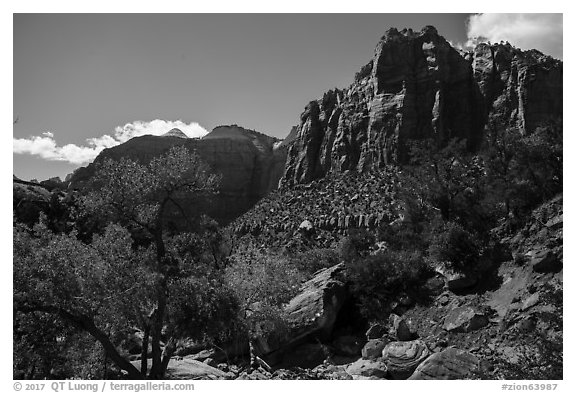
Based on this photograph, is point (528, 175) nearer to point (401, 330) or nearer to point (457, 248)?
point (457, 248)

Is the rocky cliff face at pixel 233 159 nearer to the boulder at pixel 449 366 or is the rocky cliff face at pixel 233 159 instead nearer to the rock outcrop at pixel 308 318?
the rock outcrop at pixel 308 318

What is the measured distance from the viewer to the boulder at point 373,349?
1771 centimetres

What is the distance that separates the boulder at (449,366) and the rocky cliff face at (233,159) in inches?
4250

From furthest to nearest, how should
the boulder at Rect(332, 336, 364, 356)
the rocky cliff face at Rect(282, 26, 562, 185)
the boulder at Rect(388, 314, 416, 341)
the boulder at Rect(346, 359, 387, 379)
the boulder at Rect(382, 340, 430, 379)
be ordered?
the rocky cliff face at Rect(282, 26, 562, 185) → the boulder at Rect(332, 336, 364, 356) → the boulder at Rect(388, 314, 416, 341) → the boulder at Rect(346, 359, 387, 379) → the boulder at Rect(382, 340, 430, 379)

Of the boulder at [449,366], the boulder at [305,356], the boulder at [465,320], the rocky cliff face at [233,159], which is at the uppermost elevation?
the rocky cliff face at [233,159]

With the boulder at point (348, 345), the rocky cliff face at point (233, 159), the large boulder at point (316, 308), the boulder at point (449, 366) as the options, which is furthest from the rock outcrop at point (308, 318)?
the rocky cliff face at point (233, 159)

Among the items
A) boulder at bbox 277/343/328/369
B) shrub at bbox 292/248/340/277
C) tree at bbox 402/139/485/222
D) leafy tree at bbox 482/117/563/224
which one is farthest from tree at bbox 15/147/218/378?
shrub at bbox 292/248/340/277

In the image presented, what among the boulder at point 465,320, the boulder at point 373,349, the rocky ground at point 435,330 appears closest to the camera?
the rocky ground at point 435,330

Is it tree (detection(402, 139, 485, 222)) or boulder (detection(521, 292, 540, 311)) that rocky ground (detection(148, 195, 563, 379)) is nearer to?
boulder (detection(521, 292, 540, 311))

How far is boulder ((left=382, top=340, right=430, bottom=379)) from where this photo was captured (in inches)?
589

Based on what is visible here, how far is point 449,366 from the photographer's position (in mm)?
13016

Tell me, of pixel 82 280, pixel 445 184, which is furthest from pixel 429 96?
pixel 82 280

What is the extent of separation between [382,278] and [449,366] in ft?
31.0

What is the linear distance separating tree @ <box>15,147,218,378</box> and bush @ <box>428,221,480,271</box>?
13301 millimetres
